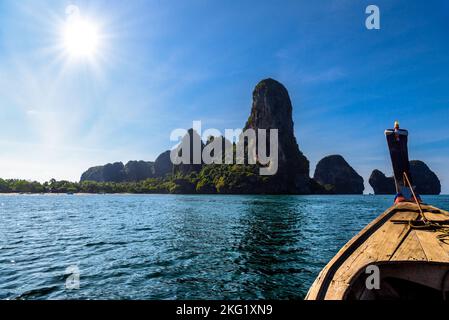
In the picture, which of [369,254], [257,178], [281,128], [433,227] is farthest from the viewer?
[281,128]

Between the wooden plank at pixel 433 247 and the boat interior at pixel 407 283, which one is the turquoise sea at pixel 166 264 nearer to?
the boat interior at pixel 407 283

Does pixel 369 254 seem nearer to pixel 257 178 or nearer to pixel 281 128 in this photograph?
pixel 257 178

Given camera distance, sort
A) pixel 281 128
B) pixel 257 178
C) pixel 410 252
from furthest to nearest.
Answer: pixel 281 128 → pixel 257 178 → pixel 410 252

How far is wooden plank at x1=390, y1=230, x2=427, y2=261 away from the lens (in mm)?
4605

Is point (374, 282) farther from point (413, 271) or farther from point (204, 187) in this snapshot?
point (204, 187)

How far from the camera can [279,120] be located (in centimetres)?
17450

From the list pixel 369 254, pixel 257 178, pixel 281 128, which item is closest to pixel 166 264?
pixel 369 254

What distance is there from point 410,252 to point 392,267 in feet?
1.77

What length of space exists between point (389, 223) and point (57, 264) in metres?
14.2

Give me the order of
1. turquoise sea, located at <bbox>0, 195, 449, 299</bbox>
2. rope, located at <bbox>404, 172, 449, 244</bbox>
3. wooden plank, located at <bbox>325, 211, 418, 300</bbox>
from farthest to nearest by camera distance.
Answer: turquoise sea, located at <bbox>0, 195, 449, 299</bbox> < rope, located at <bbox>404, 172, 449, 244</bbox> < wooden plank, located at <bbox>325, 211, 418, 300</bbox>

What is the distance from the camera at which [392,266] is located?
4711 mm

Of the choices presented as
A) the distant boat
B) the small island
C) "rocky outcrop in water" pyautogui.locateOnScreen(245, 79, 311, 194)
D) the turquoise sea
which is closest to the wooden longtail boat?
the distant boat

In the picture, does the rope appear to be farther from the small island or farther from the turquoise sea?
the small island
